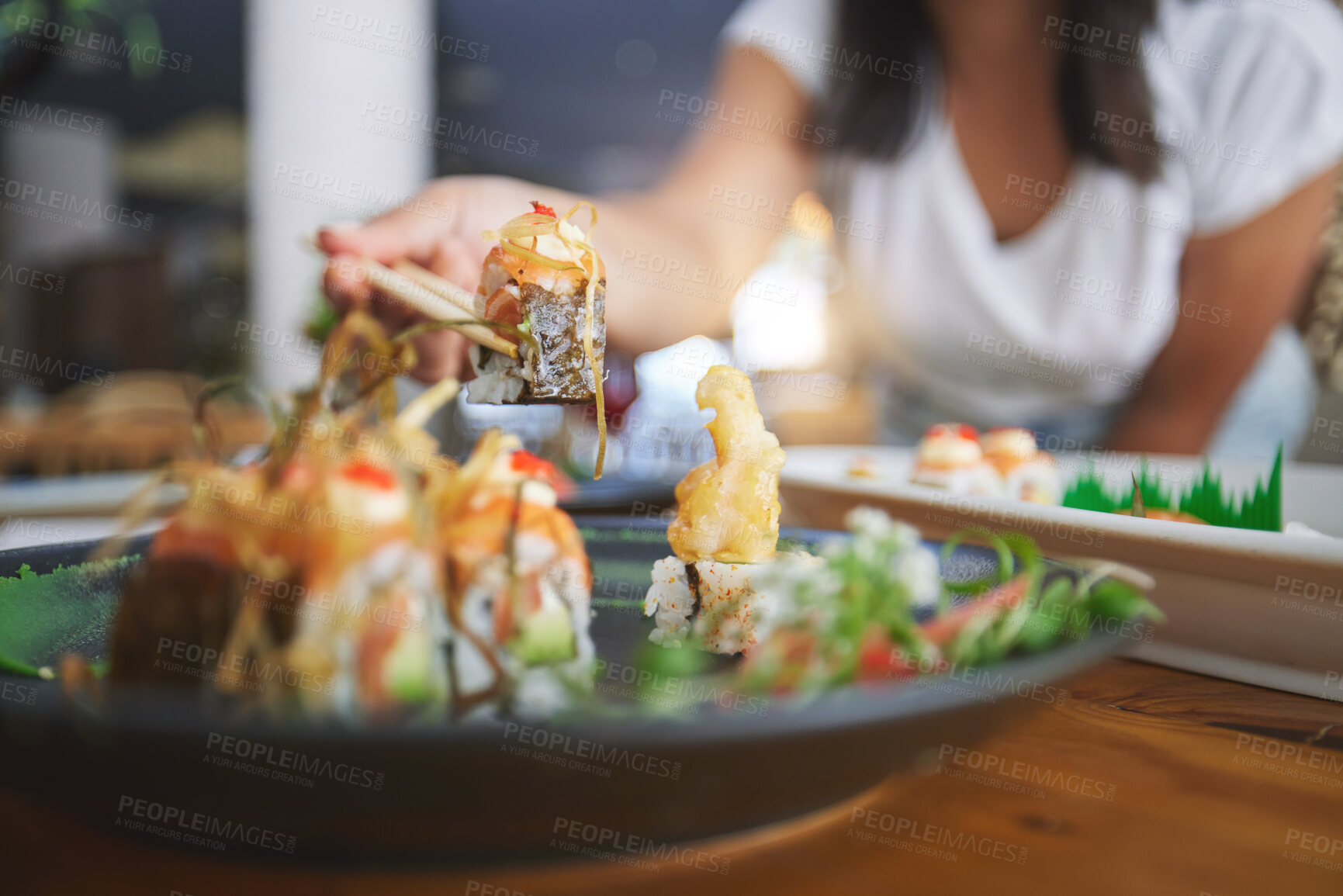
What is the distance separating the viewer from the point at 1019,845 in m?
0.58

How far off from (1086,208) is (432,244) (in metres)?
2.42

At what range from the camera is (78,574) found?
2.68 feet

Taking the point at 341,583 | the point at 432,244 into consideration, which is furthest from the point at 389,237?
the point at 341,583

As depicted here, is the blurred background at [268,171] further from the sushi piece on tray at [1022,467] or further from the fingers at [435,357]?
the fingers at [435,357]

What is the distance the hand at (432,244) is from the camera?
2.90ft

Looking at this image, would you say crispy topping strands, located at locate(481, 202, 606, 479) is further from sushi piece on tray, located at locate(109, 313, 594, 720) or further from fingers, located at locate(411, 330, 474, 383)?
fingers, located at locate(411, 330, 474, 383)

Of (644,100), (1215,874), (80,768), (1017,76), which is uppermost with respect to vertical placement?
(644,100)

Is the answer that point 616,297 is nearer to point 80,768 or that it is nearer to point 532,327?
point 532,327

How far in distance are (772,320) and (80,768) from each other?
7.86 m

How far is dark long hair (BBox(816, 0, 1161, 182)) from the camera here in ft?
9.04

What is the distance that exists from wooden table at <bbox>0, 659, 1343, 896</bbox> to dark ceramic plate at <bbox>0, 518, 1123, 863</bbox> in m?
0.04

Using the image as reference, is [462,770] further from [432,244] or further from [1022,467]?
[1022,467]

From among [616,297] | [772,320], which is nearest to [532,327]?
[616,297]

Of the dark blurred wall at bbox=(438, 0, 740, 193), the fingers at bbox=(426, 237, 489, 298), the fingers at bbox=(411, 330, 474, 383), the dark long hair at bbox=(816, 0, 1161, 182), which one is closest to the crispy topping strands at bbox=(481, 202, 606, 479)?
the fingers at bbox=(426, 237, 489, 298)
